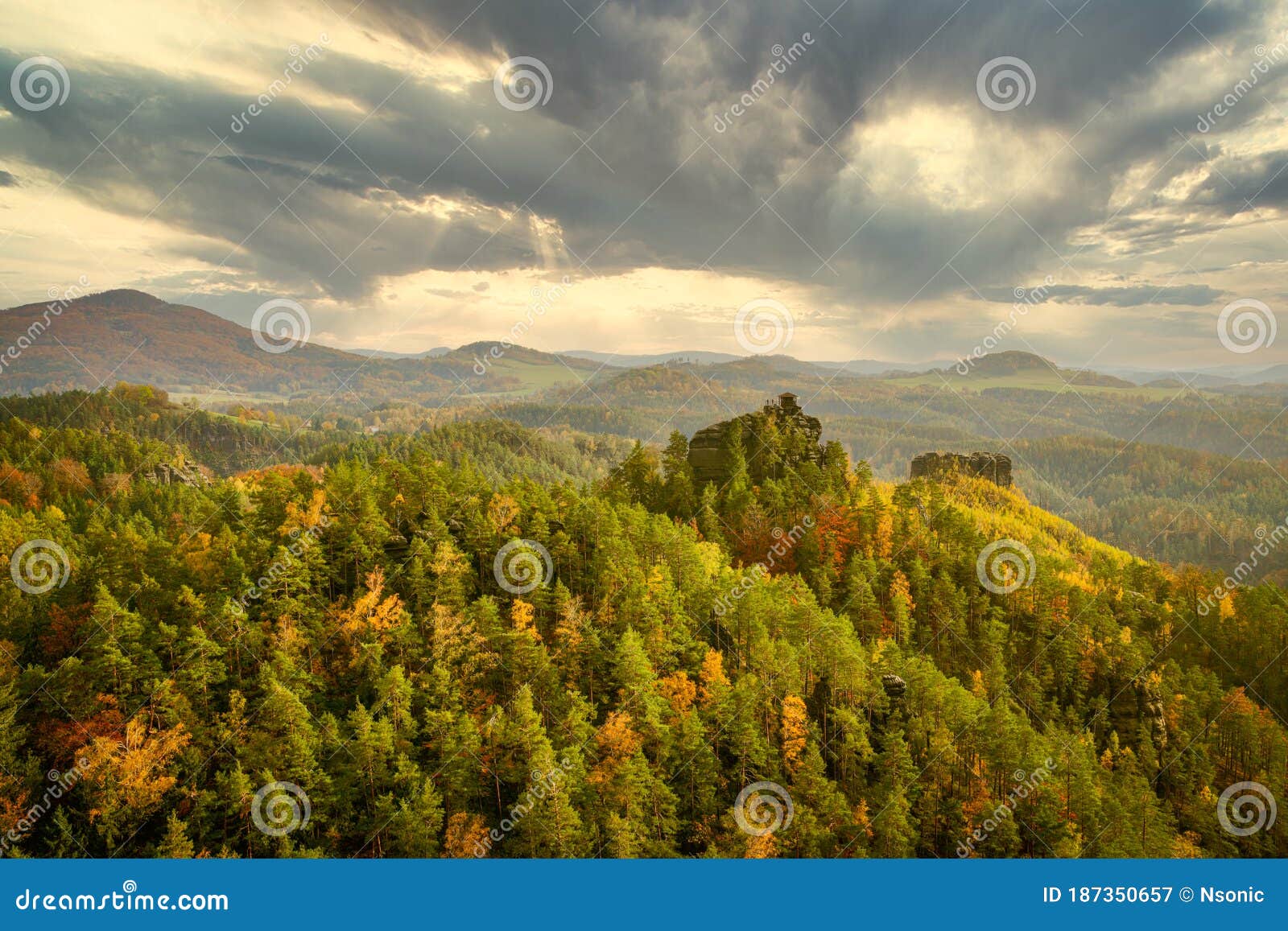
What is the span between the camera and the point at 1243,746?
61.2 m

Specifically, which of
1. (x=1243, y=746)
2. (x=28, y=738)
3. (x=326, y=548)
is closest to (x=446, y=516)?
(x=326, y=548)

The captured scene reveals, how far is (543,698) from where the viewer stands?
43.3 metres

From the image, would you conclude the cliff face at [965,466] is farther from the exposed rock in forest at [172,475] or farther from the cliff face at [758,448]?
the exposed rock in forest at [172,475]

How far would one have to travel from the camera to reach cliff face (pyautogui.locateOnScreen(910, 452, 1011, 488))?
181 meters

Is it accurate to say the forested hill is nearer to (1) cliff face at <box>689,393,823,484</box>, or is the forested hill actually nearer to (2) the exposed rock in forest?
(1) cliff face at <box>689,393,823,484</box>

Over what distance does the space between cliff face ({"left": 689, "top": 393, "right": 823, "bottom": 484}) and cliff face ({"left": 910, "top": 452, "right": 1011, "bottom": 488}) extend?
Result: 4079 inches

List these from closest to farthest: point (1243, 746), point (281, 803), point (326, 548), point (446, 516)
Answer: point (281, 803) < point (326, 548) < point (446, 516) < point (1243, 746)

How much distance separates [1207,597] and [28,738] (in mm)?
115688

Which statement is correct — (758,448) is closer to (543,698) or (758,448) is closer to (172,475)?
(543,698)

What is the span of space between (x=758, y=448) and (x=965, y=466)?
130 m

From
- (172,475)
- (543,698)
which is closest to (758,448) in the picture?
(543,698)

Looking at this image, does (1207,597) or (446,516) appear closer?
(446,516)

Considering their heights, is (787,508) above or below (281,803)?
above

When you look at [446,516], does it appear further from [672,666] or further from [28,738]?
[28,738]
